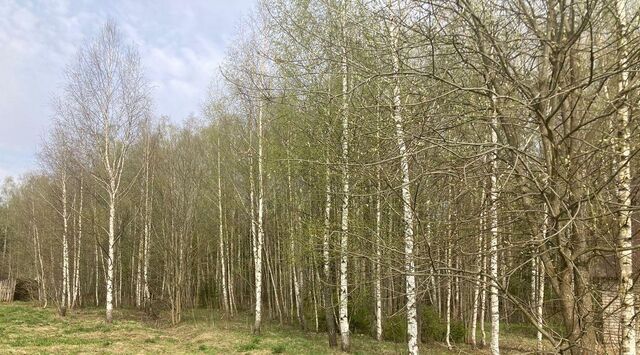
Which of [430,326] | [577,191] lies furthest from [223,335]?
[577,191]

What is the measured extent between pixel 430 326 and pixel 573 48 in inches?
528

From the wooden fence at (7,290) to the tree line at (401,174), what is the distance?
1.61 m

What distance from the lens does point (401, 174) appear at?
390 centimetres

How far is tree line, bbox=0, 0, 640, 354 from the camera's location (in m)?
2.83

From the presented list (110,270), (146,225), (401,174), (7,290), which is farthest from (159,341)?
(7,290)

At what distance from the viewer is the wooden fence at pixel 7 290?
2841 centimetres

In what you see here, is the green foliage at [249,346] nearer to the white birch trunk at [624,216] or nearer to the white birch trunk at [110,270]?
the white birch trunk at [110,270]

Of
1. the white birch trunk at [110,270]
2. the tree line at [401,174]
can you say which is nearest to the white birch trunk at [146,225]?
the tree line at [401,174]

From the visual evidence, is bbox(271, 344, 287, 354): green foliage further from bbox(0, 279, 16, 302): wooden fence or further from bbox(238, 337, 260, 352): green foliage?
bbox(0, 279, 16, 302): wooden fence

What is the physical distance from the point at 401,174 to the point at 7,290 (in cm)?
3261

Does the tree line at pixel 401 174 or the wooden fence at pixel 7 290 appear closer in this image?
the tree line at pixel 401 174

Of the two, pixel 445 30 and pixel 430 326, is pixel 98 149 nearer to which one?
pixel 430 326

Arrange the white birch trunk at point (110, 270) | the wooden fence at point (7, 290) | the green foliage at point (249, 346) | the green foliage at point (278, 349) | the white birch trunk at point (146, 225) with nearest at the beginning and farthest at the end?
the green foliage at point (278, 349) < the green foliage at point (249, 346) < the white birch trunk at point (110, 270) < the white birch trunk at point (146, 225) < the wooden fence at point (7, 290)

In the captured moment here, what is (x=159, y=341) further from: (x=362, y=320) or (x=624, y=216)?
(x=624, y=216)
